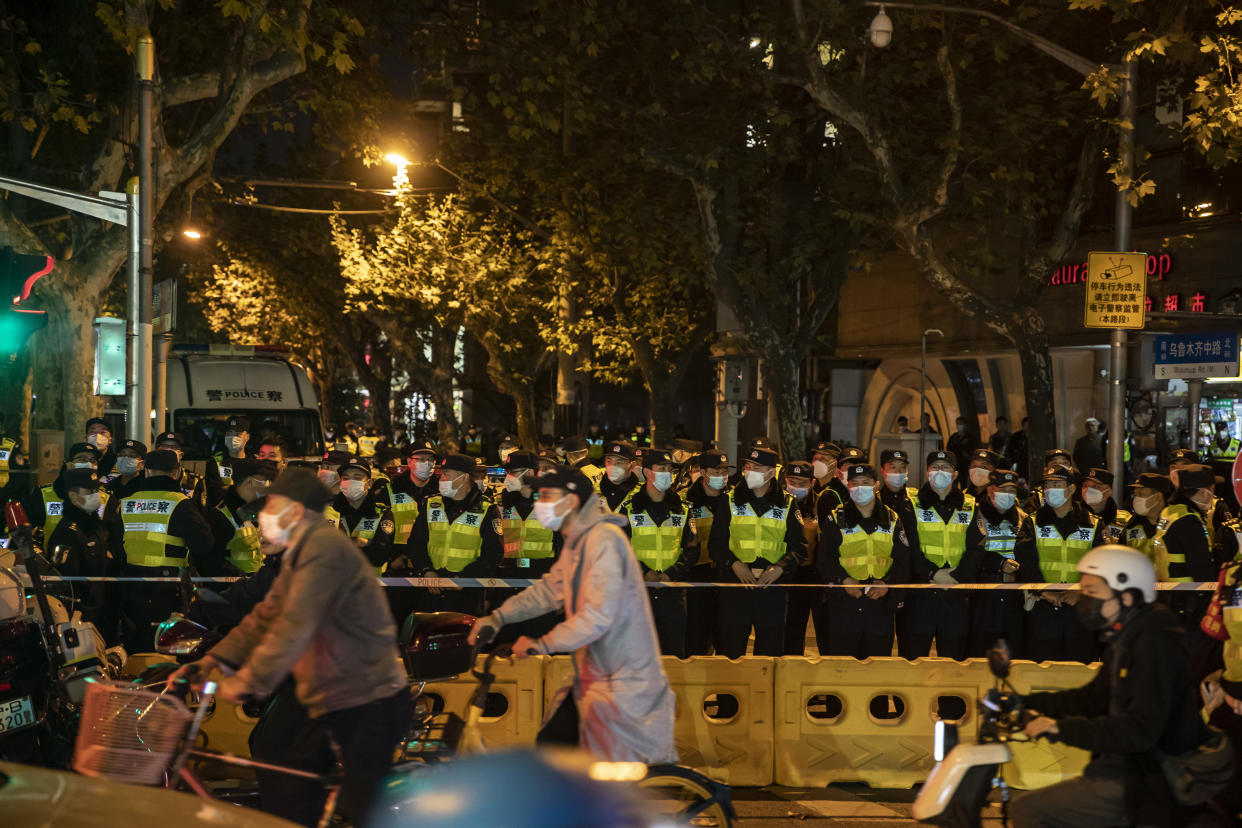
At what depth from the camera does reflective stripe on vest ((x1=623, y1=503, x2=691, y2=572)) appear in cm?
973

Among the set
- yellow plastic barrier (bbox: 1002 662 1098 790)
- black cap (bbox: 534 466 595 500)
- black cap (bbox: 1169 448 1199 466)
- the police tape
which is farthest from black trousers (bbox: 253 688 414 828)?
black cap (bbox: 1169 448 1199 466)

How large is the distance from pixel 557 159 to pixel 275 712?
19.9 m

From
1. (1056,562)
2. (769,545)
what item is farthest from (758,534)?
(1056,562)

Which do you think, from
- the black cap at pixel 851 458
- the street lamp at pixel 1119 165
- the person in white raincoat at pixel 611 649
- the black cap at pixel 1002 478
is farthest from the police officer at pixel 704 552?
the street lamp at pixel 1119 165

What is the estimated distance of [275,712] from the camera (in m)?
5.17

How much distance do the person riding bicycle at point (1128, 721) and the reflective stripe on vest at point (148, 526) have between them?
6.71 meters

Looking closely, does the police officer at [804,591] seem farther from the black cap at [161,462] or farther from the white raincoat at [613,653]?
the black cap at [161,462]

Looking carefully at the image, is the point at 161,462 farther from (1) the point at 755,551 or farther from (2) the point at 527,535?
(1) the point at 755,551

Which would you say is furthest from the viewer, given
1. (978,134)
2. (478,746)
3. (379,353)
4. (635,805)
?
(379,353)

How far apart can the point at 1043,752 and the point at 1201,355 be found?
705 centimetres

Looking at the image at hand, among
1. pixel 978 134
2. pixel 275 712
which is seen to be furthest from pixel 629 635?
pixel 978 134

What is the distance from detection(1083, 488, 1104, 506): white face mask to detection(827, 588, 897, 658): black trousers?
6.74 feet

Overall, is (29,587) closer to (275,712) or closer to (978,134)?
(275,712)

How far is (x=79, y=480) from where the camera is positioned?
31.5ft
